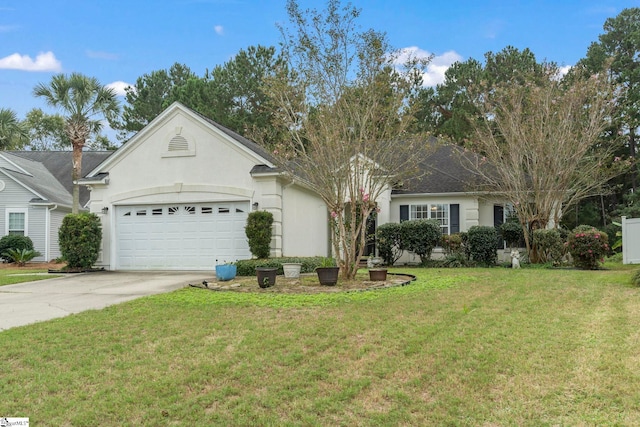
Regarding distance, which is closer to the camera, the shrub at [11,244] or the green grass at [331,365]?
the green grass at [331,365]

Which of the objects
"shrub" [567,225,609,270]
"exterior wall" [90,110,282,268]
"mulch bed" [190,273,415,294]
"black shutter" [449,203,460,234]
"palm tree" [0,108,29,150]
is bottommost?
"mulch bed" [190,273,415,294]

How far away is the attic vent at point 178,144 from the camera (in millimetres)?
15344

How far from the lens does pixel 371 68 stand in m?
11.1

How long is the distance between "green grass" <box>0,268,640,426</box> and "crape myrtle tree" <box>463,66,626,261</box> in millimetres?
8525

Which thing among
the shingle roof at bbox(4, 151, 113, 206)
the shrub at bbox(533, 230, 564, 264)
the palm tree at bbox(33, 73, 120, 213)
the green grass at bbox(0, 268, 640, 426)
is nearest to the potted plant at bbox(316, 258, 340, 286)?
the green grass at bbox(0, 268, 640, 426)

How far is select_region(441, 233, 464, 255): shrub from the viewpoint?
16.0 meters

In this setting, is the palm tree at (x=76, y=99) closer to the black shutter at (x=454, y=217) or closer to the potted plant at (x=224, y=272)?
the potted plant at (x=224, y=272)

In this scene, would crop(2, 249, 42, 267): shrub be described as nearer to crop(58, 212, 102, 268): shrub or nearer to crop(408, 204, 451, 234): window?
crop(58, 212, 102, 268): shrub

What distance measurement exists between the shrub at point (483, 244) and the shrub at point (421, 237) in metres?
1.12

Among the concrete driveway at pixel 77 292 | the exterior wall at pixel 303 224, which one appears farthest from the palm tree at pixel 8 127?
the exterior wall at pixel 303 224

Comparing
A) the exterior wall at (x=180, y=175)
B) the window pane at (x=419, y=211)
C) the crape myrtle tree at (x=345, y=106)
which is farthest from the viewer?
the window pane at (x=419, y=211)

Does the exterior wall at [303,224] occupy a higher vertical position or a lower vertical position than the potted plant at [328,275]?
higher

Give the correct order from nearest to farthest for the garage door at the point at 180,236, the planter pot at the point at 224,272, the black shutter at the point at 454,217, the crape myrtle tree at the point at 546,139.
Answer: the planter pot at the point at 224,272 → the garage door at the point at 180,236 → the crape myrtle tree at the point at 546,139 → the black shutter at the point at 454,217

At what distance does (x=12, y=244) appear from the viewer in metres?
20.5
